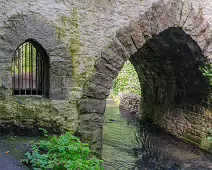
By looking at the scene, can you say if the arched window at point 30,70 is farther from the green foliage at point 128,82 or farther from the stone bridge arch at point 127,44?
the green foliage at point 128,82

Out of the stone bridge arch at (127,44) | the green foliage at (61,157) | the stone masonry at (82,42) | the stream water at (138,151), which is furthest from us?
the stone bridge arch at (127,44)

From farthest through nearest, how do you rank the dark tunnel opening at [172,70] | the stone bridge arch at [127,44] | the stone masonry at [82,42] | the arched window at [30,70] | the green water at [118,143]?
1. the dark tunnel opening at [172,70]
2. the green water at [118,143]
3. the stone bridge arch at [127,44]
4. the arched window at [30,70]
5. the stone masonry at [82,42]

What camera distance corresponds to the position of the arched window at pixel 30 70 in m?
4.27

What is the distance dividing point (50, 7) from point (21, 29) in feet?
1.68

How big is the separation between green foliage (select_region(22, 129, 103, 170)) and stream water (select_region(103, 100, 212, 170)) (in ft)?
5.48

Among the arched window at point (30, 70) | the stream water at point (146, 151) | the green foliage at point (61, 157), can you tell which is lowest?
the stream water at point (146, 151)

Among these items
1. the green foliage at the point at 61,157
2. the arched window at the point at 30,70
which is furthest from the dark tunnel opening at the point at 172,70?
the green foliage at the point at 61,157

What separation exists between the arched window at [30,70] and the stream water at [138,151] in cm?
72

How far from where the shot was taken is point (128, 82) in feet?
42.4

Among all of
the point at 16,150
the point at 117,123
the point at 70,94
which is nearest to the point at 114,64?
the point at 70,94

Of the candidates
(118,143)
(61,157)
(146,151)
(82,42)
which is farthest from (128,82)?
(61,157)

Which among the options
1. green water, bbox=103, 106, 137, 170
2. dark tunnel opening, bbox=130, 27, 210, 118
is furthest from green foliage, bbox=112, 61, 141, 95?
dark tunnel opening, bbox=130, 27, 210, 118

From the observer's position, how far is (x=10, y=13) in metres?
3.92

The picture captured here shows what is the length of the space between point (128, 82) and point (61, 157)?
9763mm
